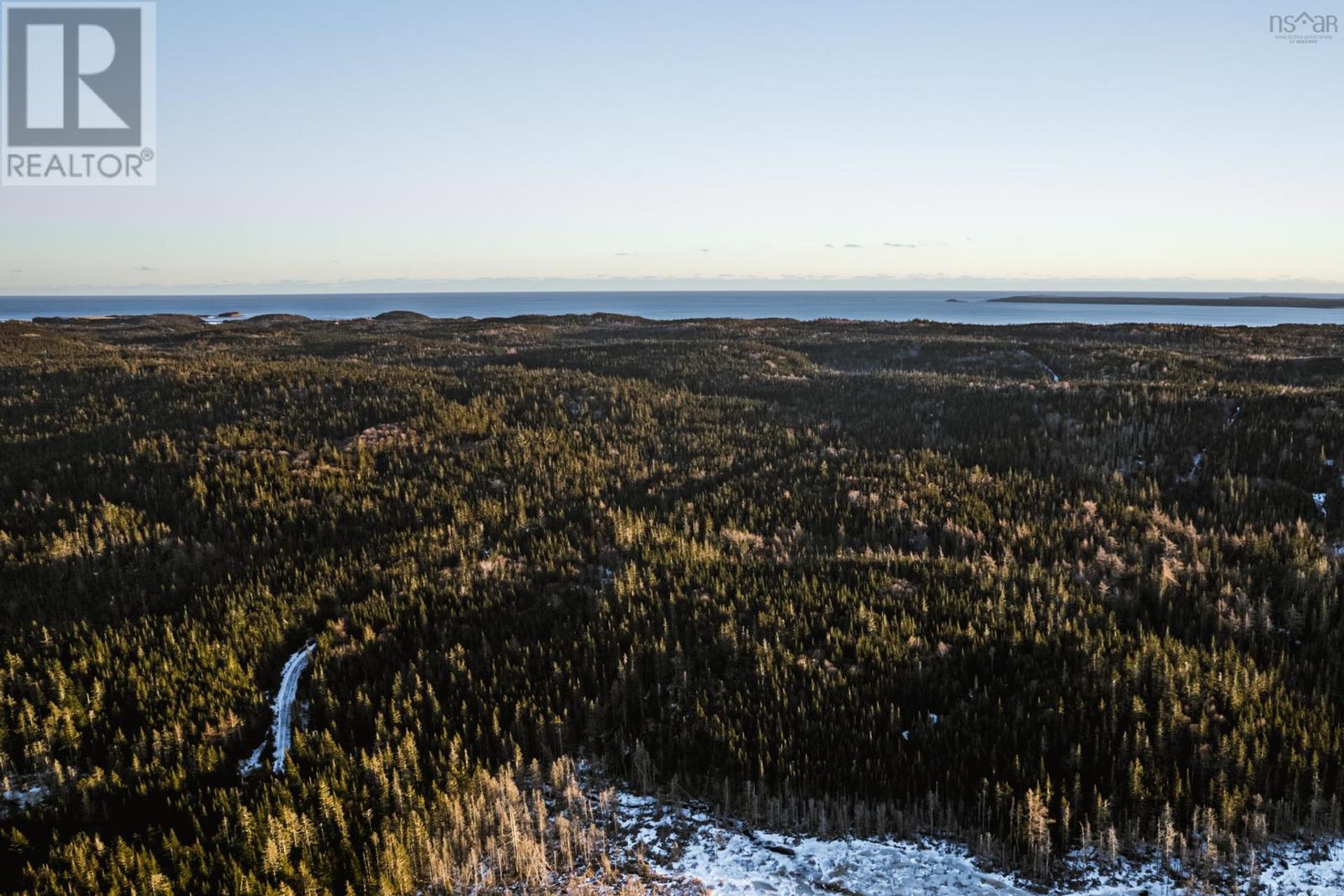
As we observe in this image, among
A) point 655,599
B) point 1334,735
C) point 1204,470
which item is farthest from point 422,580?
point 1204,470

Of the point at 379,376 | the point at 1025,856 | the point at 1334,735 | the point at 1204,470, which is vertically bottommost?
the point at 1025,856

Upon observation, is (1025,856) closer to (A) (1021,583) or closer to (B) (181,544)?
(A) (1021,583)

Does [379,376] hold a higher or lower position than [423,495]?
higher

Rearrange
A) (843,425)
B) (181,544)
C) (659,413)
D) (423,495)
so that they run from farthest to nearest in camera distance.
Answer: (659,413)
(843,425)
(423,495)
(181,544)

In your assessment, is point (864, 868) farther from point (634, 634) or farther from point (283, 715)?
point (283, 715)

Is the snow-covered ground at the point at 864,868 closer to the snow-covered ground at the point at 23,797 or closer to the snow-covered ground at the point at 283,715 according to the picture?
→ the snow-covered ground at the point at 283,715

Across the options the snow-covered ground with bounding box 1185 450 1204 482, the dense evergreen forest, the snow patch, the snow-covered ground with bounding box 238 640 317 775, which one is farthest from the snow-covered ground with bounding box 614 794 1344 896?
the snow-covered ground with bounding box 1185 450 1204 482
